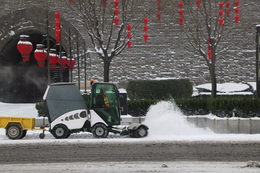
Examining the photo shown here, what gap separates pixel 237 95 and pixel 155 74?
502 cm

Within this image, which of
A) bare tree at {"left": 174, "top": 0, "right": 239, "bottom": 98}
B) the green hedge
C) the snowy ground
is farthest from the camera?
the green hedge

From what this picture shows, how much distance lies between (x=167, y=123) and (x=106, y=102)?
2.07m

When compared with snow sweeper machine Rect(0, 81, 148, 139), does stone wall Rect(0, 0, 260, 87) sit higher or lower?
higher

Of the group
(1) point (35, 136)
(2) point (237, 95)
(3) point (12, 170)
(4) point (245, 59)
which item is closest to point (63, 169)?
(3) point (12, 170)

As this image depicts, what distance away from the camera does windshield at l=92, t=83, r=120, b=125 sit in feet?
31.4

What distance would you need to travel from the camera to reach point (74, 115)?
9.55 metres

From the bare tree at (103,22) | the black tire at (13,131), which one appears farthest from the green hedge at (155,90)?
the black tire at (13,131)

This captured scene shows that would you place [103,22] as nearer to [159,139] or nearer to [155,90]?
[155,90]

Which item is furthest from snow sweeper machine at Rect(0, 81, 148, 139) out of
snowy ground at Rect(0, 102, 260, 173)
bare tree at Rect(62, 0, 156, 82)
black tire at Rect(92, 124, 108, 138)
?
bare tree at Rect(62, 0, 156, 82)

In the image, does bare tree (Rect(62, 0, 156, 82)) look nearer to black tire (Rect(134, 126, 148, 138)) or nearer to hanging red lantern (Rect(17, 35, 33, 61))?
hanging red lantern (Rect(17, 35, 33, 61))

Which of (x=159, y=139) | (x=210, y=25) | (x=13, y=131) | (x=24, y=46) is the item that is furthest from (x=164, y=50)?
(x=13, y=131)

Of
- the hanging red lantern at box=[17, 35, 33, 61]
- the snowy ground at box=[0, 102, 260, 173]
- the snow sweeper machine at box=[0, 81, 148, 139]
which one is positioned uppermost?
the hanging red lantern at box=[17, 35, 33, 61]

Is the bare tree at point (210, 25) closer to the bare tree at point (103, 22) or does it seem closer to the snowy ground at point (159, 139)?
the bare tree at point (103, 22)

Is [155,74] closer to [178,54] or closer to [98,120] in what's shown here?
[178,54]
